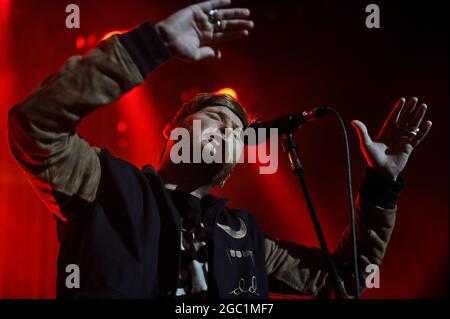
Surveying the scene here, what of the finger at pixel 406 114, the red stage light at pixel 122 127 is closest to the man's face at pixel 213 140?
the finger at pixel 406 114

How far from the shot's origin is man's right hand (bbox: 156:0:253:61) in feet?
4.81

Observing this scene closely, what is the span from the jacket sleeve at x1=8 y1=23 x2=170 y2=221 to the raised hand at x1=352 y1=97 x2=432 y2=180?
3.49ft

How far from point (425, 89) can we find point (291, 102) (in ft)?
3.83

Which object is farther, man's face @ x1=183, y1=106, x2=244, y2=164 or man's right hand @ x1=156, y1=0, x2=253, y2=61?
man's face @ x1=183, y1=106, x2=244, y2=164

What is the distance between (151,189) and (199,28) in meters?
0.59

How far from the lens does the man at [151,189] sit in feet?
4.46

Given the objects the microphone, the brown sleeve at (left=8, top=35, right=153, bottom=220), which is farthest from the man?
the microphone

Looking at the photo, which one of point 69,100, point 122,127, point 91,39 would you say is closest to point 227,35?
point 69,100

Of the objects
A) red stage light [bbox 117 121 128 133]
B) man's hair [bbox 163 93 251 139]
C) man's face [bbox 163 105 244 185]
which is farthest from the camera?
red stage light [bbox 117 121 128 133]

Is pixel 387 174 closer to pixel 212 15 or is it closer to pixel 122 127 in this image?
pixel 212 15

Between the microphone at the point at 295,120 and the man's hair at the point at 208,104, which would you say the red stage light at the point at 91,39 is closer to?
the man's hair at the point at 208,104

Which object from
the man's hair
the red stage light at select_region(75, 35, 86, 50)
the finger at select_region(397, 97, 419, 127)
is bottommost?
the finger at select_region(397, 97, 419, 127)

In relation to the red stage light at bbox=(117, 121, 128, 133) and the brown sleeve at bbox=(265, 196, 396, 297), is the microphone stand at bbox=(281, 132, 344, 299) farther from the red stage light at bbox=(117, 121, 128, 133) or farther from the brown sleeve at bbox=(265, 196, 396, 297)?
the red stage light at bbox=(117, 121, 128, 133)

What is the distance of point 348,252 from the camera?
218 centimetres
